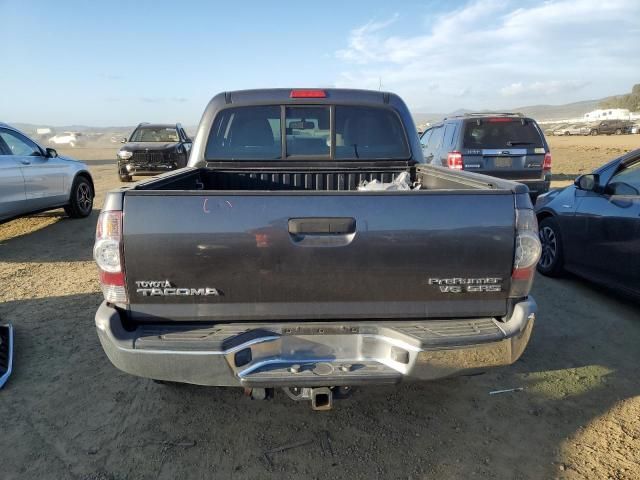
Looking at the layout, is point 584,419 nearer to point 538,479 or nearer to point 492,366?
point 538,479

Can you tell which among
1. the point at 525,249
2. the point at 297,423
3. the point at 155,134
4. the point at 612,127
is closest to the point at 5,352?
the point at 297,423

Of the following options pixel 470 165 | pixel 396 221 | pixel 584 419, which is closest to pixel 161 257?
pixel 396 221

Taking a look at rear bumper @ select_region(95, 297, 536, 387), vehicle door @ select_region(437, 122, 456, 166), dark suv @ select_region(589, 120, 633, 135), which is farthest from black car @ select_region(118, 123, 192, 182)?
dark suv @ select_region(589, 120, 633, 135)

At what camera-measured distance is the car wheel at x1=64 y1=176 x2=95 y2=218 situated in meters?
8.70

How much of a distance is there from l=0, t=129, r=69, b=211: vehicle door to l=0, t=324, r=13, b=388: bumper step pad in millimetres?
4458

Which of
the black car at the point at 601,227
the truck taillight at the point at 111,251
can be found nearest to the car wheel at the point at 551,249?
the black car at the point at 601,227

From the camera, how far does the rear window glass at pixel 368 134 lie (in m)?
4.04

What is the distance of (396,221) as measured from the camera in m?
2.25

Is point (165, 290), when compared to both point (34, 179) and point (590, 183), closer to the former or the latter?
point (590, 183)

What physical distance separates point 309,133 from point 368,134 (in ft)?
1.71

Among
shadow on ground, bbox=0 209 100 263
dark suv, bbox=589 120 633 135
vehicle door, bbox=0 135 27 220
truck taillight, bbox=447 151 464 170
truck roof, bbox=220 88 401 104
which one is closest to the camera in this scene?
truck roof, bbox=220 88 401 104

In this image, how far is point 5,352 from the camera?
3564 mm

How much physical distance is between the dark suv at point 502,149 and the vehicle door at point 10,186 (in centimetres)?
721

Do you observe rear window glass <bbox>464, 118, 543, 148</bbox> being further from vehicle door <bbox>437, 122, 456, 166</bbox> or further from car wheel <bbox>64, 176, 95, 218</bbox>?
car wheel <bbox>64, 176, 95, 218</bbox>
